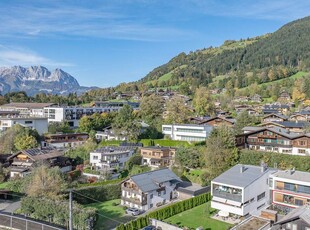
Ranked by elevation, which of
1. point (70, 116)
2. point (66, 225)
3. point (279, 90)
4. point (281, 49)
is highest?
point (281, 49)

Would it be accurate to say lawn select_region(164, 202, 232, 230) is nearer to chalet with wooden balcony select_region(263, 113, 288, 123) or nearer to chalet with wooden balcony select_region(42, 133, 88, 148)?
chalet with wooden balcony select_region(263, 113, 288, 123)

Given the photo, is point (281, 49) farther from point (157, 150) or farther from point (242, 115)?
point (157, 150)

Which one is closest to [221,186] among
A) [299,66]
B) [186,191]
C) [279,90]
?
[186,191]

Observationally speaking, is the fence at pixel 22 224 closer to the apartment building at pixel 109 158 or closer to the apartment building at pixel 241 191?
the apartment building at pixel 241 191

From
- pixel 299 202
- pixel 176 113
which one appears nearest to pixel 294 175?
pixel 299 202

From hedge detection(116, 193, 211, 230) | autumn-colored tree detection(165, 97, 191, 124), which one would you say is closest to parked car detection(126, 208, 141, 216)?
hedge detection(116, 193, 211, 230)

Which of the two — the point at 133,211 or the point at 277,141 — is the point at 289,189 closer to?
the point at 277,141
